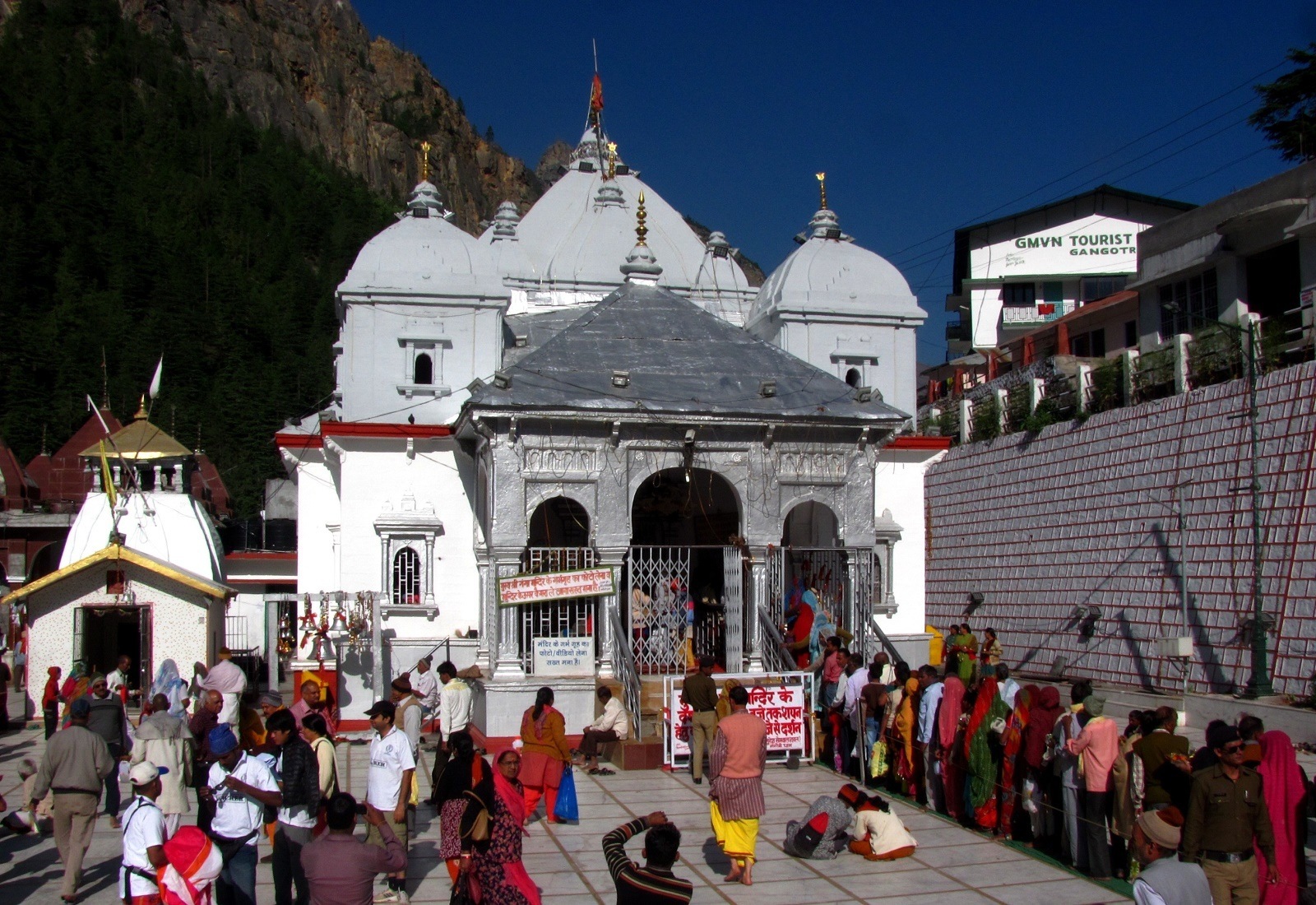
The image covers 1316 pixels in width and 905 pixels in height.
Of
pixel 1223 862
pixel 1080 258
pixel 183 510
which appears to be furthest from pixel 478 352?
pixel 1080 258

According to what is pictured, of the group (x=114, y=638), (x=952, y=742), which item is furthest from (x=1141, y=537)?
(x=114, y=638)

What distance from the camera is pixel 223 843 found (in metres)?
7.88

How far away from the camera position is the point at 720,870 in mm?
10078

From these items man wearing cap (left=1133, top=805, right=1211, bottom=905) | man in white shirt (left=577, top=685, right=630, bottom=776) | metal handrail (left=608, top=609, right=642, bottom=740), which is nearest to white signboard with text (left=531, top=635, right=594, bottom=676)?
metal handrail (left=608, top=609, right=642, bottom=740)

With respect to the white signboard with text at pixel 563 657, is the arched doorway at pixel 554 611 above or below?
above

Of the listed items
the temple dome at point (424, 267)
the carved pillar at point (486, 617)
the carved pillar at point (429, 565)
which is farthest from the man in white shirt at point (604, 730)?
the temple dome at point (424, 267)

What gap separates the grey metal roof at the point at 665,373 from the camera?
16.9 m

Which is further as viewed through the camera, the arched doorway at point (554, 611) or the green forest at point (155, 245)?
the green forest at point (155, 245)

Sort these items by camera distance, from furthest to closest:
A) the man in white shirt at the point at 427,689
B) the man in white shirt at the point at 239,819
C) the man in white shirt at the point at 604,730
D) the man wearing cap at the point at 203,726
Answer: the man in white shirt at the point at 427,689 < the man in white shirt at the point at 604,730 < the man wearing cap at the point at 203,726 < the man in white shirt at the point at 239,819

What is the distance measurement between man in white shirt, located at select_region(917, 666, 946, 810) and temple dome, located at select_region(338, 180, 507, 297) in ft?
37.5

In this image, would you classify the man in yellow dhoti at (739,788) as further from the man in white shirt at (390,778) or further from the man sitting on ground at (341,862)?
the man sitting on ground at (341,862)

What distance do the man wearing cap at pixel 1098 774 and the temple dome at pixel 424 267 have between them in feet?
45.0

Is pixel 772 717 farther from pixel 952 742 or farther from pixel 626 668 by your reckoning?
pixel 952 742

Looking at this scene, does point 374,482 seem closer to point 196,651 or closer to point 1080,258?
point 196,651
